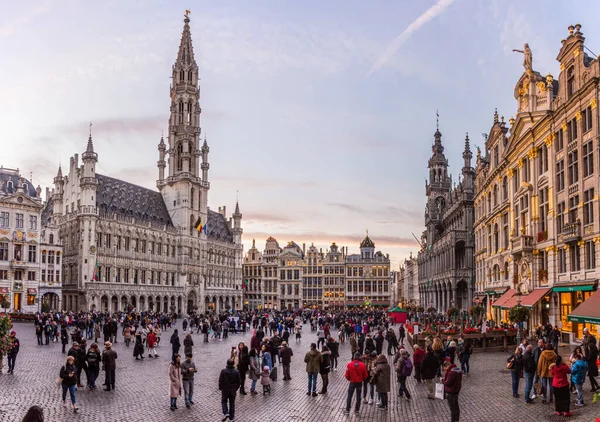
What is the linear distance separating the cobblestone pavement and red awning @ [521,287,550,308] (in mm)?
10341

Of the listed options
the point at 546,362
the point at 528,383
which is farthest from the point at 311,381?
the point at 546,362

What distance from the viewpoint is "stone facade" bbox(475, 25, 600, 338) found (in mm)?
29234

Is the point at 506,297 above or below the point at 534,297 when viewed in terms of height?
below

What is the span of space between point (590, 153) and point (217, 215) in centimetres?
10160

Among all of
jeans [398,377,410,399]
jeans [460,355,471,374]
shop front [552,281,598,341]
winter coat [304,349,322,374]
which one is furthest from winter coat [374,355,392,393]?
shop front [552,281,598,341]

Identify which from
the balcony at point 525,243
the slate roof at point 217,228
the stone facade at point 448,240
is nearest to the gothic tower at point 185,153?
the slate roof at point 217,228

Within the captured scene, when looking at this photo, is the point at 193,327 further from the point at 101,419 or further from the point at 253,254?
the point at 253,254

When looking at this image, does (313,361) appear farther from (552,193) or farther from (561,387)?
(552,193)

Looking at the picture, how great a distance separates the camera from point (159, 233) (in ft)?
320

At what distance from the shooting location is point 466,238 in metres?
65.4

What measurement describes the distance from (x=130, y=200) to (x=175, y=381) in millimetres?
83803

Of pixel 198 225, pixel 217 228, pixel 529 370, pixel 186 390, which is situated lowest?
pixel 186 390

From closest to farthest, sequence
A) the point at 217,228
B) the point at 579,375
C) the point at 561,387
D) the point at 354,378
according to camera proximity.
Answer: the point at 561,387 < the point at 579,375 < the point at 354,378 < the point at 217,228

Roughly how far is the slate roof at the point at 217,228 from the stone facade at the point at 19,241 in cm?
4731
